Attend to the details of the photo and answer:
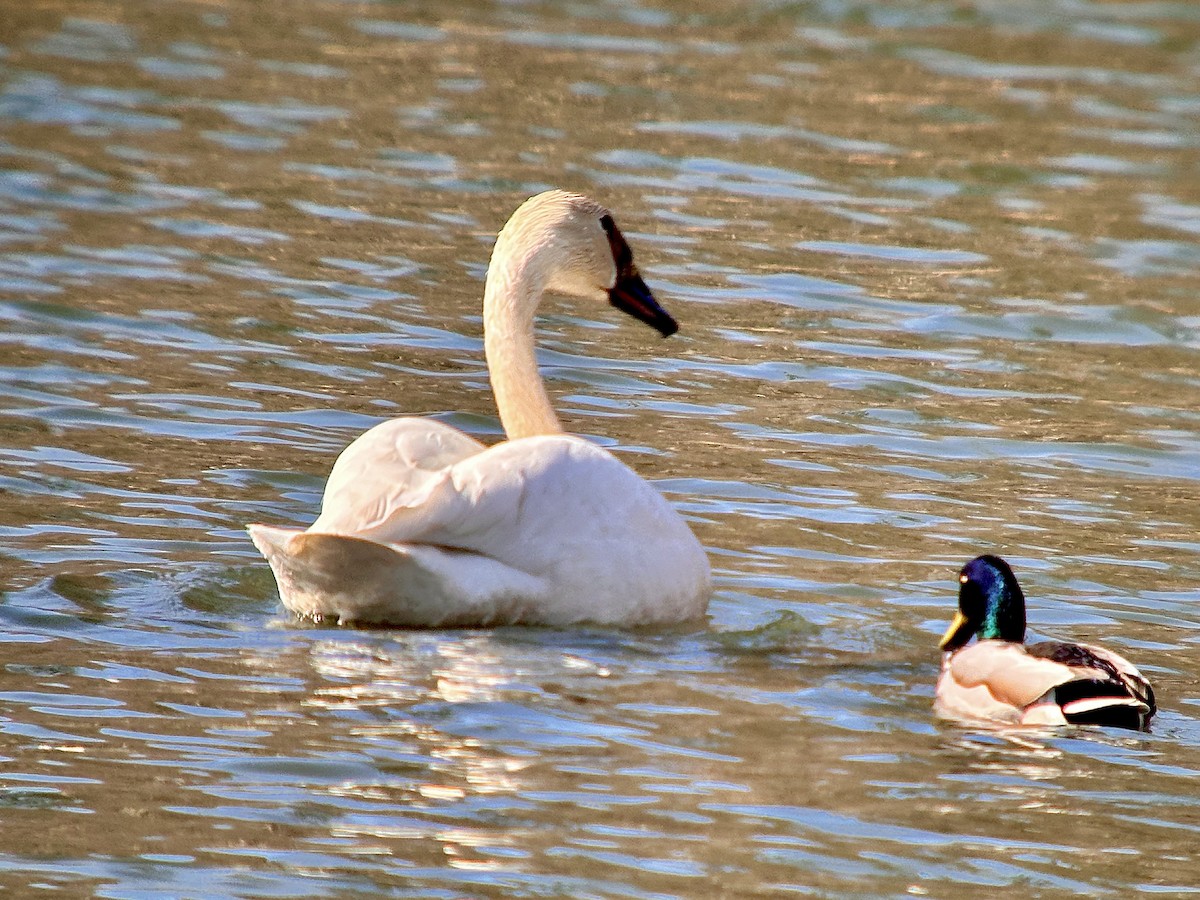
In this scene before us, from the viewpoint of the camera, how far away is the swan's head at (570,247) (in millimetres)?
8594

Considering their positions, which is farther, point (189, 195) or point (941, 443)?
point (189, 195)

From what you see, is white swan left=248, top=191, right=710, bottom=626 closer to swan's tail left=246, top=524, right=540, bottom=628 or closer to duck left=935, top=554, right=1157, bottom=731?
swan's tail left=246, top=524, right=540, bottom=628

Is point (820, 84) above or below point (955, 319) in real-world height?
above

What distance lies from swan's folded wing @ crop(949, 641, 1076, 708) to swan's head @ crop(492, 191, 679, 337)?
2367 mm

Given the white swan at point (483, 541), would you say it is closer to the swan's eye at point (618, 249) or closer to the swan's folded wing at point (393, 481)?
the swan's folded wing at point (393, 481)

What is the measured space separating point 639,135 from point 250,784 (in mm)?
11585

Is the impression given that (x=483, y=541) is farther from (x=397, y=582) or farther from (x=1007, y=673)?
(x=1007, y=673)

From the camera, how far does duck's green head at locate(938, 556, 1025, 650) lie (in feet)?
23.7

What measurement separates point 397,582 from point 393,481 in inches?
12.5

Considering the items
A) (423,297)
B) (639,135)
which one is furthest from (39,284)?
(639,135)

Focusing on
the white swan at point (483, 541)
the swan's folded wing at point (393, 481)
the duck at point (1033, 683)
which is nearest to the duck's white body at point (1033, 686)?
the duck at point (1033, 683)

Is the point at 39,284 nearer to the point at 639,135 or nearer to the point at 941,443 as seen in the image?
the point at 941,443

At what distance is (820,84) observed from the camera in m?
18.6

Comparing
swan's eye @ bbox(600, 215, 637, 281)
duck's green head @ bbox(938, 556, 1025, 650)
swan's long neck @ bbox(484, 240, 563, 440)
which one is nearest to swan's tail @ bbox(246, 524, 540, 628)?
swan's long neck @ bbox(484, 240, 563, 440)
